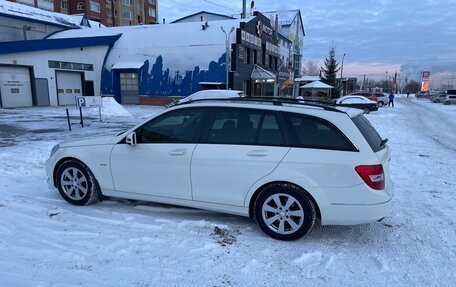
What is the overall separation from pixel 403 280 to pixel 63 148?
4.76 m

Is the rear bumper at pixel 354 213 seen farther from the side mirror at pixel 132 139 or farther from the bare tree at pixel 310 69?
the bare tree at pixel 310 69

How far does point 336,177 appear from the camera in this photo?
12.3 feet

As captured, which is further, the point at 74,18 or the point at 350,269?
the point at 74,18

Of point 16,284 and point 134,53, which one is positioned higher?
point 134,53

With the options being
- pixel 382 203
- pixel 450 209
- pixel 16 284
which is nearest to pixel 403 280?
pixel 382 203

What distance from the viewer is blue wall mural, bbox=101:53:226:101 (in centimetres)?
2805

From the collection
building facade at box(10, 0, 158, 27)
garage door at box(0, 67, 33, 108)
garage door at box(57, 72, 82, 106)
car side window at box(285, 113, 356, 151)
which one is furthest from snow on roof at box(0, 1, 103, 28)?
car side window at box(285, 113, 356, 151)

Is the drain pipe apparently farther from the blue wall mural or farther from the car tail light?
the car tail light

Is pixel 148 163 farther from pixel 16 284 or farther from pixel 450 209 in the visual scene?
pixel 450 209

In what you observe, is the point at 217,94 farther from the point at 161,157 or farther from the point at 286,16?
the point at 286,16

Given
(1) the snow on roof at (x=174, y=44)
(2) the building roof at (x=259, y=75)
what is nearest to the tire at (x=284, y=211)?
(1) the snow on roof at (x=174, y=44)

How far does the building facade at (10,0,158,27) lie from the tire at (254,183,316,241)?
2343 inches

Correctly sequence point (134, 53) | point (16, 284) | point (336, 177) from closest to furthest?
point (16, 284)
point (336, 177)
point (134, 53)

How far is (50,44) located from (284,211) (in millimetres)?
26591
